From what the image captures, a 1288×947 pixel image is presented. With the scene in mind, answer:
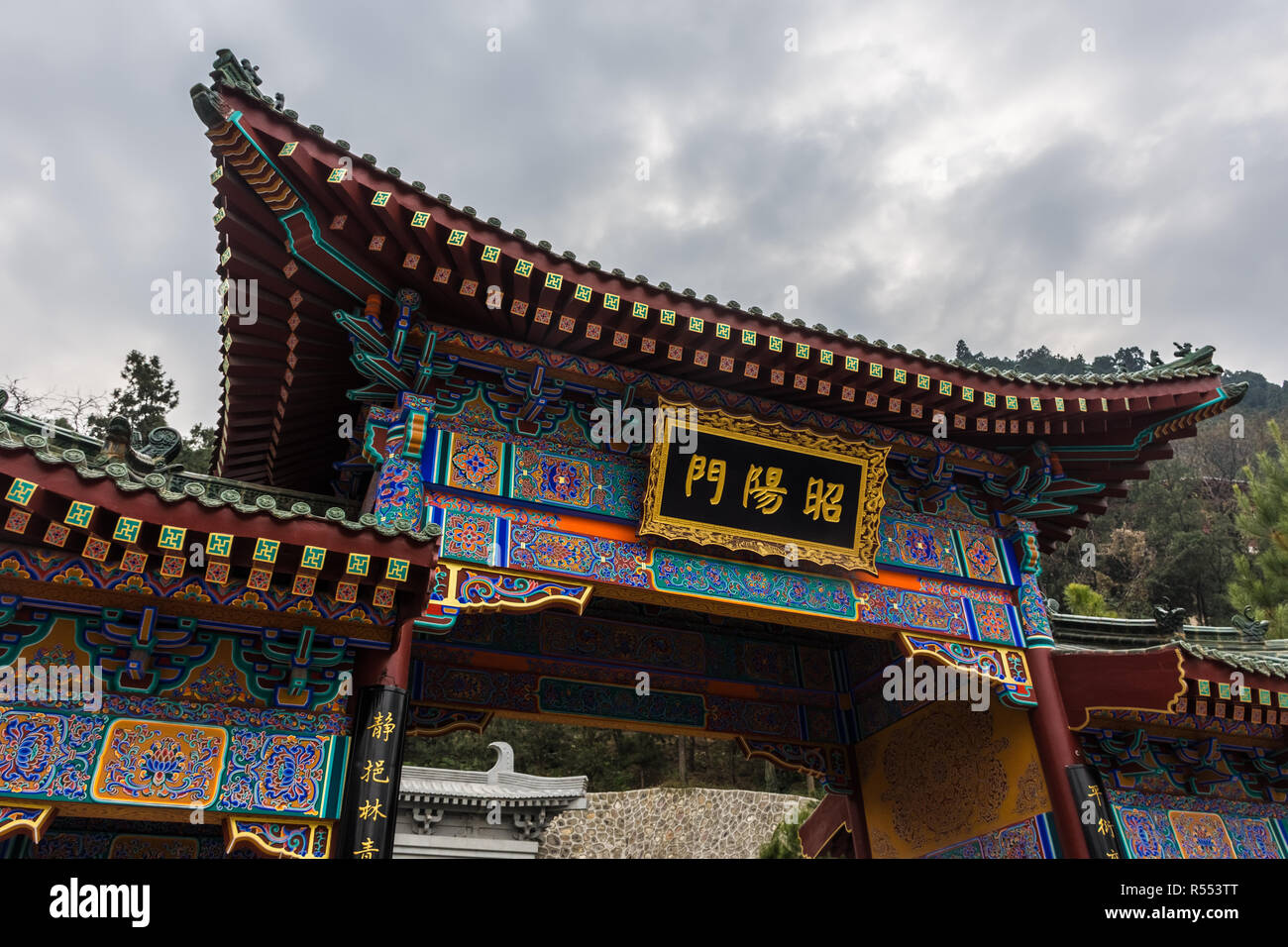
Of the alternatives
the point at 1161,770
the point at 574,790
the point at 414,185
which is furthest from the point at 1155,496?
the point at 414,185

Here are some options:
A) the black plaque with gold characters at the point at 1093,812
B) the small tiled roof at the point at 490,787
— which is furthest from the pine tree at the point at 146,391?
the black plaque with gold characters at the point at 1093,812

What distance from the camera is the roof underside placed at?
5.26m

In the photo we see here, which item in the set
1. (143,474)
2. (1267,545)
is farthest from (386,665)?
(1267,545)

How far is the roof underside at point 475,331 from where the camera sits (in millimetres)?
5258

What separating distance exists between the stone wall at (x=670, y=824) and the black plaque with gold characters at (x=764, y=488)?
51.7 ft

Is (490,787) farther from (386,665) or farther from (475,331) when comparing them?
(386,665)

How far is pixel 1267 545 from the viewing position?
18234 mm

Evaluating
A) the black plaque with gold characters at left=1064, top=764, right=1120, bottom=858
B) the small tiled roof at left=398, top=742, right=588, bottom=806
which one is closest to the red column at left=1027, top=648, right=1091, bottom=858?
the black plaque with gold characters at left=1064, top=764, right=1120, bottom=858

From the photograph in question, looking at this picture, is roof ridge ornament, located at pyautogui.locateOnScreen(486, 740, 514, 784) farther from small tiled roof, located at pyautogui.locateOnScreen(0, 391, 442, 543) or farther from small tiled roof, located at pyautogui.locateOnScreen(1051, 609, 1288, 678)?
small tiled roof, located at pyautogui.locateOnScreen(0, 391, 442, 543)

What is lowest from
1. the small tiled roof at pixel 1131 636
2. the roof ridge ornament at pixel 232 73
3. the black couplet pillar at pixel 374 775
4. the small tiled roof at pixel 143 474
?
the black couplet pillar at pixel 374 775

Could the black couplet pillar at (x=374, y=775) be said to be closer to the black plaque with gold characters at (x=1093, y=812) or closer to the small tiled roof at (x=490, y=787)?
the black plaque with gold characters at (x=1093, y=812)

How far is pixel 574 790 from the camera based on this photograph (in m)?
16.7

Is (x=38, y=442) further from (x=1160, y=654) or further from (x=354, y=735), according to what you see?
(x=1160, y=654)

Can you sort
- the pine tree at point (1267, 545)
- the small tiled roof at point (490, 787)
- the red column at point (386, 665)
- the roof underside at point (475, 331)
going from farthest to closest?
the pine tree at point (1267, 545)
the small tiled roof at point (490, 787)
the roof underside at point (475, 331)
the red column at point (386, 665)
